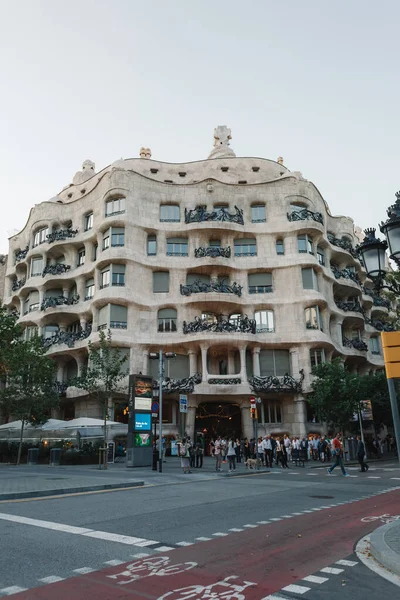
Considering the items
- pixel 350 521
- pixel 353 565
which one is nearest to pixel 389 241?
pixel 353 565

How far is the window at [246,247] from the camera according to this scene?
4019 centimetres

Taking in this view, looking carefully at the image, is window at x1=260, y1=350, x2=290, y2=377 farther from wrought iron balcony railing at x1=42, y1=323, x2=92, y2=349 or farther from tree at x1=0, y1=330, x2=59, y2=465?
tree at x1=0, y1=330, x2=59, y2=465

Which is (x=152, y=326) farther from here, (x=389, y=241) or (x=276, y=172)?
(x=389, y=241)

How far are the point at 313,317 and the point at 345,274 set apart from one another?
8.74 meters

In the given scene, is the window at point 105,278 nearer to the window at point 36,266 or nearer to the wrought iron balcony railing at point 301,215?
the window at point 36,266

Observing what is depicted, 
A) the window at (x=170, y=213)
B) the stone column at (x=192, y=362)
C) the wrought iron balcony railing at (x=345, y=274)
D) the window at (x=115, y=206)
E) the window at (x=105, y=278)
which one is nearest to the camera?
the stone column at (x=192, y=362)

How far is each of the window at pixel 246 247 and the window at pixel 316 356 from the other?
9.12 m

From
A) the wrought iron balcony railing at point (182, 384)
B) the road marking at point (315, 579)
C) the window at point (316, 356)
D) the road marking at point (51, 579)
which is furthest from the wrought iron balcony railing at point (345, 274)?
the road marking at point (51, 579)

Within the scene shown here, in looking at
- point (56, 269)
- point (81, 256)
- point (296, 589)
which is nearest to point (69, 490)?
point (296, 589)

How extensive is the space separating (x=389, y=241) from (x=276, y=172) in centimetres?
4048

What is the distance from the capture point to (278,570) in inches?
228

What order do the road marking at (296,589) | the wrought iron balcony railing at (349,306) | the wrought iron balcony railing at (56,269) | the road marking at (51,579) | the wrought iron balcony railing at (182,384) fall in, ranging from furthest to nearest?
1. the wrought iron balcony railing at (349,306)
2. the wrought iron balcony railing at (56,269)
3. the wrought iron balcony railing at (182,384)
4. the road marking at (51,579)
5. the road marking at (296,589)

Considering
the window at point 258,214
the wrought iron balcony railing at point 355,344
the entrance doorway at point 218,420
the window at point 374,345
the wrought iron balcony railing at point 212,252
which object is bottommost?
the entrance doorway at point 218,420

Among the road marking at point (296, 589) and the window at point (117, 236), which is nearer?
the road marking at point (296, 589)
